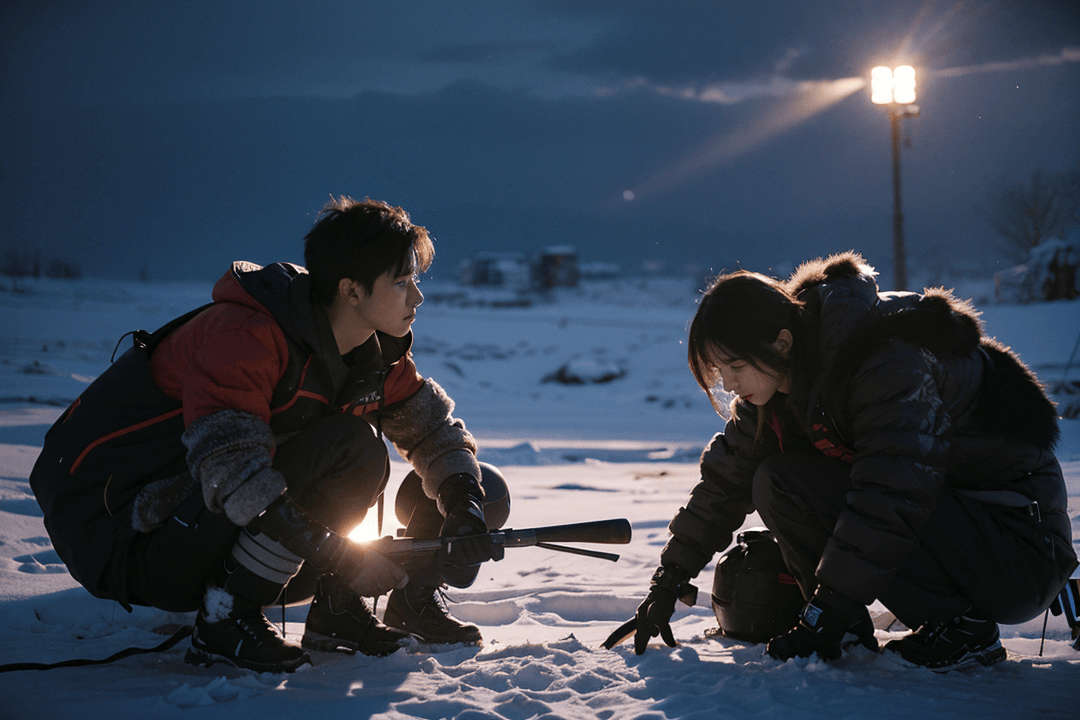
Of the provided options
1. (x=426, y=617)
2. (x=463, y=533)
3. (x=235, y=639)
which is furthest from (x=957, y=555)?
(x=235, y=639)

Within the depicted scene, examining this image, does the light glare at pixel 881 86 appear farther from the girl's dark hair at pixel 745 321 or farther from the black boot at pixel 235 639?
the black boot at pixel 235 639

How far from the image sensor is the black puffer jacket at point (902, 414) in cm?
176

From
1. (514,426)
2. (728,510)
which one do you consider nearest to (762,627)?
(728,510)

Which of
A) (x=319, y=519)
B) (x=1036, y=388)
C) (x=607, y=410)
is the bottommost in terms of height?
(x=607, y=410)

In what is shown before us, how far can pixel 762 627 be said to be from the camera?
84.0 inches

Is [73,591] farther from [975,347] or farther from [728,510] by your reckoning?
[975,347]

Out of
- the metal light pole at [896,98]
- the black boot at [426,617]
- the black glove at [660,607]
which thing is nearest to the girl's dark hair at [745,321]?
the black glove at [660,607]

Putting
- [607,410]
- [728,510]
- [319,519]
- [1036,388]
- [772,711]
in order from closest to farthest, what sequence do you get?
[772,711] < [1036,388] < [319,519] < [728,510] < [607,410]

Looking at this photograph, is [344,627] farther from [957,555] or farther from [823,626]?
[957,555]

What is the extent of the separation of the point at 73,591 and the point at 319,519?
3.06ft

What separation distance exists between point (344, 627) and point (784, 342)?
4.62 feet

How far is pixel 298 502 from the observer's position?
1.99m

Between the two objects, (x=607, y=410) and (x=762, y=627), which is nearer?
(x=762, y=627)

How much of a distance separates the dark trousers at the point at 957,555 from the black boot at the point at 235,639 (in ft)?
4.33
